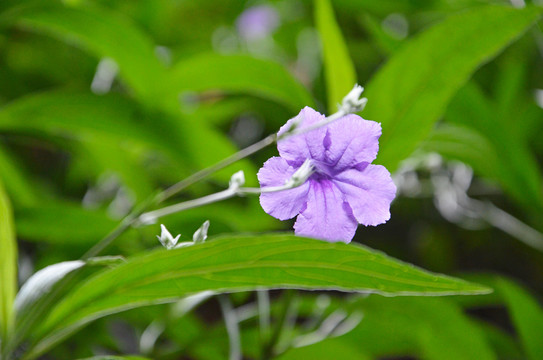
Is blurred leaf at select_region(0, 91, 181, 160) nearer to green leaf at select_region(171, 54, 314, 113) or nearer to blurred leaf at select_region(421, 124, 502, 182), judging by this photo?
green leaf at select_region(171, 54, 314, 113)

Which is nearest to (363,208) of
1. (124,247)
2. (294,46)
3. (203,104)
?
(124,247)

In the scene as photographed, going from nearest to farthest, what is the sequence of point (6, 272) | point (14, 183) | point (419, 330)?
point (6, 272) < point (419, 330) < point (14, 183)

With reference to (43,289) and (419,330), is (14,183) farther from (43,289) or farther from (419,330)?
(419,330)

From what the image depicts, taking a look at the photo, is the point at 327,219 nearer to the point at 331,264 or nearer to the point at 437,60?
the point at 331,264

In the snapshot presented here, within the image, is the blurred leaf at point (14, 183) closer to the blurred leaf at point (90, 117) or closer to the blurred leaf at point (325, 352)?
the blurred leaf at point (90, 117)

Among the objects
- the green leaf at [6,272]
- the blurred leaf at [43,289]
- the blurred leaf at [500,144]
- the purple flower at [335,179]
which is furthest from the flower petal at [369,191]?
the blurred leaf at [500,144]

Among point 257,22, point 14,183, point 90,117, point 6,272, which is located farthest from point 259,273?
point 257,22
